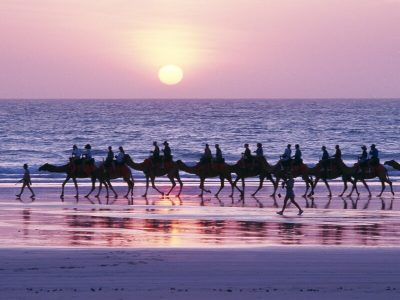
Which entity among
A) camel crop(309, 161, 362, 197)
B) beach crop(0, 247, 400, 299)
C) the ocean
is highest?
the ocean

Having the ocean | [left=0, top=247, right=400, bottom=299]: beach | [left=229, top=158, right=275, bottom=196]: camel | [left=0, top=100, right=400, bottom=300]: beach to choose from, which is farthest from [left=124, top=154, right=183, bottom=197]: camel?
[left=0, top=247, right=400, bottom=299]: beach

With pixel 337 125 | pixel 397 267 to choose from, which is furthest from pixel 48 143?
pixel 397 267

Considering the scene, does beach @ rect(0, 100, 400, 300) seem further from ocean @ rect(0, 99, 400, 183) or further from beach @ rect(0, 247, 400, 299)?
ocean @ rect(0, 99, 400, 183)

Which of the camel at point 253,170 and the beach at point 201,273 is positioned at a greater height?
the camel at point 253,170

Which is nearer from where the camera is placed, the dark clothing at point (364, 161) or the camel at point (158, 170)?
the dark clothing at point (364, 161)

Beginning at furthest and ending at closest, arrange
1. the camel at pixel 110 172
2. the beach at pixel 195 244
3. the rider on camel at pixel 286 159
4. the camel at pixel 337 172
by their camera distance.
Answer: the camel at pixel 337 172, the rider on camel at pixel 286 159, the camel at pixel 110 172, the beach at pixel 195 244

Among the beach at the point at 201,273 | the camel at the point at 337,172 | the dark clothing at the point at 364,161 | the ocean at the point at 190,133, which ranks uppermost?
the ocean at the point at 190,133

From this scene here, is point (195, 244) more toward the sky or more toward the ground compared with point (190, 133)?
more toward the ground

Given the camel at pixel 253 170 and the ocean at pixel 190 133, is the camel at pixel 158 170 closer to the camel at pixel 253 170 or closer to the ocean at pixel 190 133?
the camel at pixel 253 170

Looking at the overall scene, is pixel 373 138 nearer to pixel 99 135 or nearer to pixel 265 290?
pixel 99 135

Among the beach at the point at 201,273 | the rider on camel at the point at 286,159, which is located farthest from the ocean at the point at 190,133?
the beach at the point at 201,273

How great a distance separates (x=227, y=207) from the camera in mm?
32812

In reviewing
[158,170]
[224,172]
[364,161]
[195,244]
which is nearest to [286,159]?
[224,172]

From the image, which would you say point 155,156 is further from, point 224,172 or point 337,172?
point 337,172
